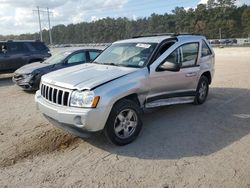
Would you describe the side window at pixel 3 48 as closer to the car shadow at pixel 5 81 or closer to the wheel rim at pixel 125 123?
the car shadow at pixel 5 81

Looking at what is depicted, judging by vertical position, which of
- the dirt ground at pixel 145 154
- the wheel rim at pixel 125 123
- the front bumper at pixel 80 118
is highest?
the front bumper at pixel 80 118

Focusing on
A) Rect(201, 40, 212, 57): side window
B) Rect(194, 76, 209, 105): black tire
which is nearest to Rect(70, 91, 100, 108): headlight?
Rect(194, 76, 209, 105): black tire

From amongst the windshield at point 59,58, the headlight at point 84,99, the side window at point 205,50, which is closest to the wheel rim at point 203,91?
the side window at point 205,50

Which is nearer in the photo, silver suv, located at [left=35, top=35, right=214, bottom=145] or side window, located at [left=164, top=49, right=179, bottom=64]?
silver suv, located at [left=35, top=35, right=214, bottom=145]

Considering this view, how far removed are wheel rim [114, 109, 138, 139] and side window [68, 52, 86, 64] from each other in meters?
5.74

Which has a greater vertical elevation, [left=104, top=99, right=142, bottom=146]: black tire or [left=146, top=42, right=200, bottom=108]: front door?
[left=146, top=42, right=200, bottom=108]: front door

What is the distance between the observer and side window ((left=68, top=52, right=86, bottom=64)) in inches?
398

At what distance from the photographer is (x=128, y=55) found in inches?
225

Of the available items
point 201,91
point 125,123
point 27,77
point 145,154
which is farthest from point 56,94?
point 27,77

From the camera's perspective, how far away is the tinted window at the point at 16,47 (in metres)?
13.5

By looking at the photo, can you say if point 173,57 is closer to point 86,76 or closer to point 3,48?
point 86,76

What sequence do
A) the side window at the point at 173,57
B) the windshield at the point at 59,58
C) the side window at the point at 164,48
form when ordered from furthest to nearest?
1. the windshield at the point at 59,58
2. the side window at the point at 173,57
3. the side window at the point at 164,48

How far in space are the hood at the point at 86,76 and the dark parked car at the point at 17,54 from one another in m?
8.85

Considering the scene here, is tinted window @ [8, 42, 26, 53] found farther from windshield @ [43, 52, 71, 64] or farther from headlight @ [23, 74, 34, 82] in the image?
headlight @ [23, 74, 34, 82]
